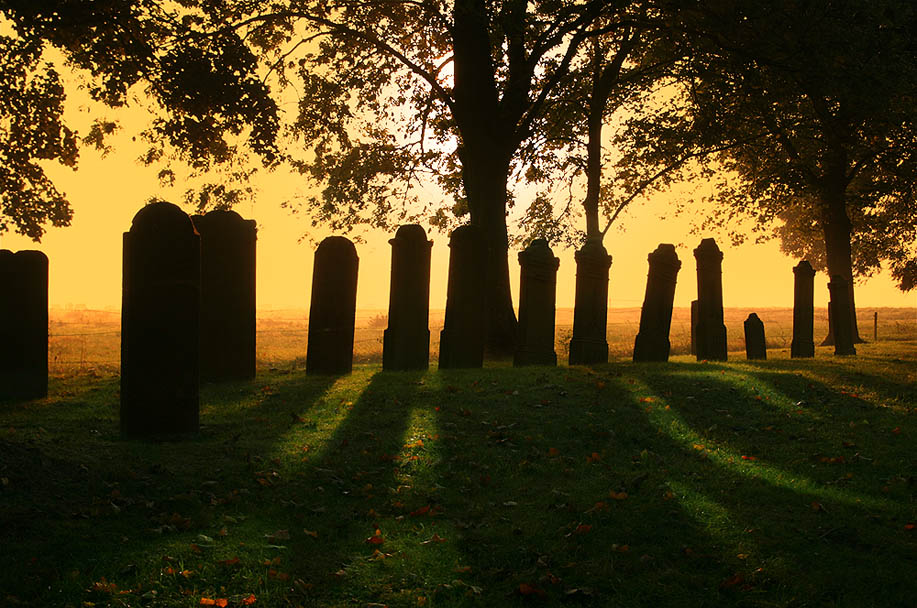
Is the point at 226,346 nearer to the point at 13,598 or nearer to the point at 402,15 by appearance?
the point at 13,598

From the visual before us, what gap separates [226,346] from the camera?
14.5 metres

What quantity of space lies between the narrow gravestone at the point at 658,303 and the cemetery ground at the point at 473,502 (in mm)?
5051

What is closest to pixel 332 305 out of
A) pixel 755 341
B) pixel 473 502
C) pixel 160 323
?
pixel 160 323

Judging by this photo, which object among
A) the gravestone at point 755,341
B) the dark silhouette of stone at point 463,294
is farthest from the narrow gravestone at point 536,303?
the gravestone at point 755,341

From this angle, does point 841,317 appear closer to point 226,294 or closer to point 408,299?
point 408,299

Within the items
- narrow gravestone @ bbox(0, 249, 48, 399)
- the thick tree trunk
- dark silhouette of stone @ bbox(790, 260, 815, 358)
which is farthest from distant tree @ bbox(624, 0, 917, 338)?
narrow gravestone @ bbox(0, 249, 48, 399)

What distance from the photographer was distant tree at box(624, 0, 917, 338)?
18.3 meters

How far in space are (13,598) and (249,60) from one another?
1245cm

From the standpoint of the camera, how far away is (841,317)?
73.2ft

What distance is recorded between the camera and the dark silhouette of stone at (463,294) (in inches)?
623

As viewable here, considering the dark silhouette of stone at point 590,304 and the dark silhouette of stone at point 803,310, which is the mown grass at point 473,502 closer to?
the dark silhouette of stone at point 590,304

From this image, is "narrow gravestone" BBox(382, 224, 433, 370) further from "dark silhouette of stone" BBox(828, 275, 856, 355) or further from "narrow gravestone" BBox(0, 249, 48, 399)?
"dark silhouette of stone" BBox(828, 275, 856, 355)

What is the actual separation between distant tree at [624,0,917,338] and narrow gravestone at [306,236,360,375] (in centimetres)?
1075

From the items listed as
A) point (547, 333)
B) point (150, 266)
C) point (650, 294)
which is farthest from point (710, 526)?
point (650, 294)
